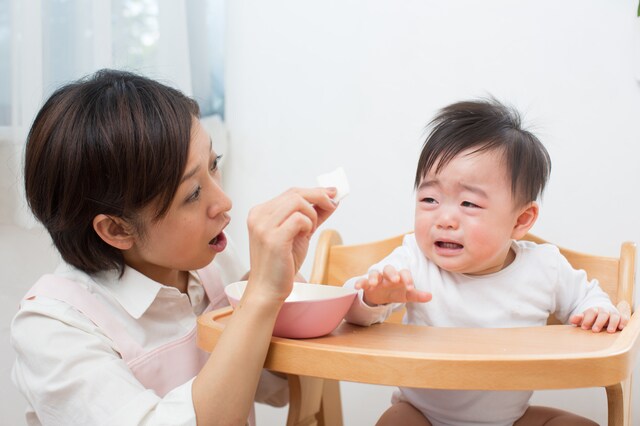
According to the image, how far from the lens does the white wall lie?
1.50m

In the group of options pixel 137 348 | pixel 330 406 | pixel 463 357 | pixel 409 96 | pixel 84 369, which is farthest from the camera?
pixel 409 96

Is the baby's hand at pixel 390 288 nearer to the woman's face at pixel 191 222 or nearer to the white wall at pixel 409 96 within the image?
the woman's face at pixel 191 222

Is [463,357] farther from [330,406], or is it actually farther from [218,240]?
[330,406]

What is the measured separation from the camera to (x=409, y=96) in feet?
5.44

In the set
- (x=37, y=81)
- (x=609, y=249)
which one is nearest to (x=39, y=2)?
(x=37, y=81)

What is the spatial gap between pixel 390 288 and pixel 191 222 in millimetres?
293

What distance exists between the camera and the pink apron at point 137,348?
98 cm

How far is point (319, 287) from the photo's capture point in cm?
105

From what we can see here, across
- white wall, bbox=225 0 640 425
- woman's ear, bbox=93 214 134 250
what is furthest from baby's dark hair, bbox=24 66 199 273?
white wall, bbox=225 0 640 425

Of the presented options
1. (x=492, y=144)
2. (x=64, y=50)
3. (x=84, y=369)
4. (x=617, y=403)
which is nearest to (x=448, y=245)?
(x=492, y=144)

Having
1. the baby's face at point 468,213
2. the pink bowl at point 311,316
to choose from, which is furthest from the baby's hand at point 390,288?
the baby's face at point 468,213

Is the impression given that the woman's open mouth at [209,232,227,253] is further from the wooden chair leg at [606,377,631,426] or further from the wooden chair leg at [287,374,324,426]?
the wooden chair leg at [606,377,631,426]

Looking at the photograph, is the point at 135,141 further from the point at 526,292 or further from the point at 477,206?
the point at 526,292

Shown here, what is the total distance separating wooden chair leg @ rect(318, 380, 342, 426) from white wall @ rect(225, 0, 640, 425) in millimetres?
384
